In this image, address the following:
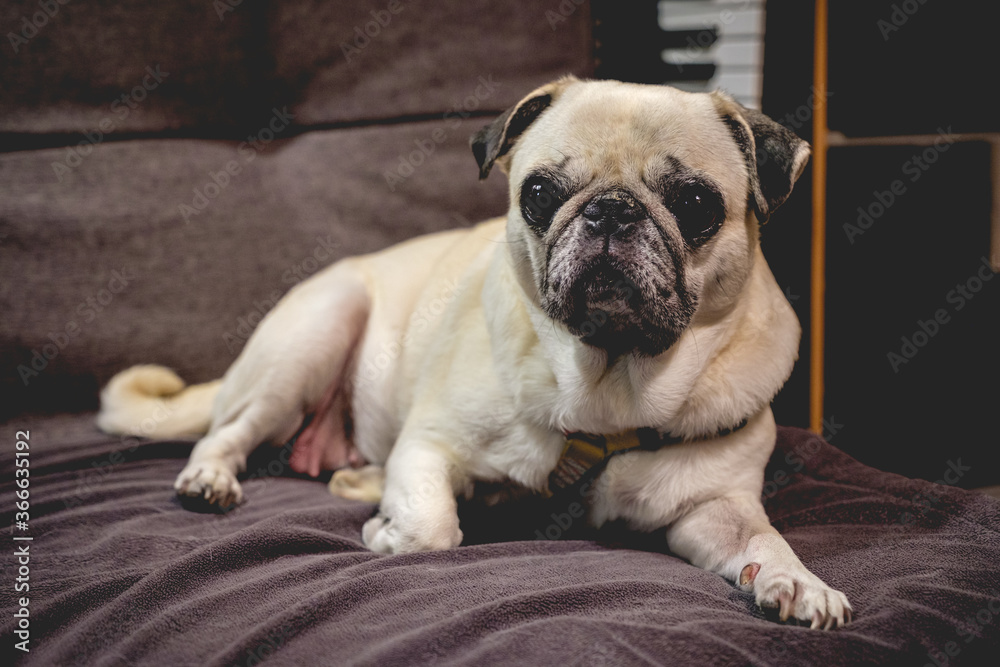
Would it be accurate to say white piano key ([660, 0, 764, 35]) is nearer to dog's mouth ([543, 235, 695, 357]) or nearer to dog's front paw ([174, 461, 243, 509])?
dog's mouth ([543, 235, 695, 357])

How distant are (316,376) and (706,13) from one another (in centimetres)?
208

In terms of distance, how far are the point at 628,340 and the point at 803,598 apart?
1.77 feet

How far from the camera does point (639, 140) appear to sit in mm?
1422

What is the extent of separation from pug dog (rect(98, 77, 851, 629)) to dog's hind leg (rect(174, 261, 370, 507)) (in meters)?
0.19

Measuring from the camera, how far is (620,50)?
2.59 m

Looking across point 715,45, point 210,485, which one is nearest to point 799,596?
point 210,485

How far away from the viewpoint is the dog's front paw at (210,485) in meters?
1.71

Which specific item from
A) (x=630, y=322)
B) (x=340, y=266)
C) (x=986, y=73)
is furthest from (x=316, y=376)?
(x=986, y=73)

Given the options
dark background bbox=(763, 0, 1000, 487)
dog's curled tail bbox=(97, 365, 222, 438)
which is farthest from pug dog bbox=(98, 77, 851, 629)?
dark background bbox=(763, 0, 1000, 487)

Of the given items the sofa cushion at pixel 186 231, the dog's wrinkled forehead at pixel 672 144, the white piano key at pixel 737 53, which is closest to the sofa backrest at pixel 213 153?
the sofa cushion at pixel 186 231

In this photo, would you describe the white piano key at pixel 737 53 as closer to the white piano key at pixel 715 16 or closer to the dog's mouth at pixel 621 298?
the white piano key at pixel 715 16

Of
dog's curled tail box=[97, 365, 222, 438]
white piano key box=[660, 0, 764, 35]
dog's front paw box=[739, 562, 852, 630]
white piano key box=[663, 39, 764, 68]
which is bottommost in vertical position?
dog's curled tail box=[97, 365, 222, 438]

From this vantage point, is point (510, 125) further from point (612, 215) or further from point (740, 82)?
point (740, 82)

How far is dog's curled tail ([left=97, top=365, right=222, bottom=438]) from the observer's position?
2137 mm
